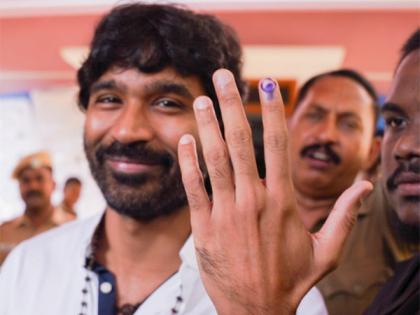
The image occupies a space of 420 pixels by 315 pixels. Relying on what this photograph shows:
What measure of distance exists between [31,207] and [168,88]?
1.41 m

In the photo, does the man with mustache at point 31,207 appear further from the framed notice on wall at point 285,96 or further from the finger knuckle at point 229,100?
the finger knuckle at point 229,100

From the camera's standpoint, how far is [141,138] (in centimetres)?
121

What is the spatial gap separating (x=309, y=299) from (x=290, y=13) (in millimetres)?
2092

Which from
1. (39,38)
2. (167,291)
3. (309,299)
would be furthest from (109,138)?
(39,38)

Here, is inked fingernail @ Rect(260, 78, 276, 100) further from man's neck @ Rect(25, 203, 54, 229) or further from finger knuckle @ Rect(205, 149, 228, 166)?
man's neck @ Rect(25, 203, 54, 229)

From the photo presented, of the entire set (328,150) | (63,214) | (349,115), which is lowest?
(63,214)

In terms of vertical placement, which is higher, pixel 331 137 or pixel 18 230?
pixel 331 137

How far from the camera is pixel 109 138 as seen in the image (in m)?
1.25

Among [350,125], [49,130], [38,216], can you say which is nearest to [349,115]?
[350,125]

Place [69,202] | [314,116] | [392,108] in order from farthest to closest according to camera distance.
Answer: [69,202], [314,116], [392,108]

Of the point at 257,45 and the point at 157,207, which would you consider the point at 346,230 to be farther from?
the point at 257,45

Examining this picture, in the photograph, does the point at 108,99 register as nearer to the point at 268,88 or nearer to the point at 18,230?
the point at 268,88

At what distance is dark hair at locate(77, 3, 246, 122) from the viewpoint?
1.27 meters

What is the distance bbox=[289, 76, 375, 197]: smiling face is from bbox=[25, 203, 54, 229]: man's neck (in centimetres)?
121
